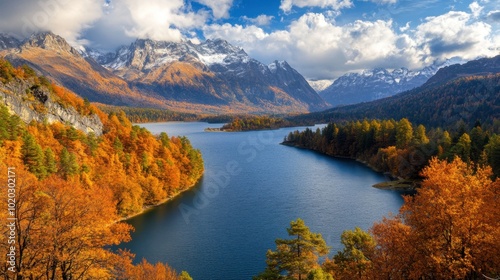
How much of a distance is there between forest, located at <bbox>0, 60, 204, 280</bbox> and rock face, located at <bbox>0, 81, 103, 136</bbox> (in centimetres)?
108

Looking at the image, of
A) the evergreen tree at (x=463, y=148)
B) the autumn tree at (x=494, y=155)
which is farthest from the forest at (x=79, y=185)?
the evergreen tree at (x=463, y=148)

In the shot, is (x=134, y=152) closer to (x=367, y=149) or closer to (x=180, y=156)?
(x=180, y=156)

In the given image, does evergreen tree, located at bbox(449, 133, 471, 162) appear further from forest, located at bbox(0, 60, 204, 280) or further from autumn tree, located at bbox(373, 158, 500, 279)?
Answer: forest, located at bbox(0, 60, 204, 280)

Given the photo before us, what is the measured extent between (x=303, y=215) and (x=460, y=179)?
51210 mm

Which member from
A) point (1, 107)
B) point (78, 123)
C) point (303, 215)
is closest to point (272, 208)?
point (303, 215)

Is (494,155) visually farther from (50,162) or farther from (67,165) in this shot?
(50,162)

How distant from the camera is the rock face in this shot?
67500 mm

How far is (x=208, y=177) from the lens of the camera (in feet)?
366

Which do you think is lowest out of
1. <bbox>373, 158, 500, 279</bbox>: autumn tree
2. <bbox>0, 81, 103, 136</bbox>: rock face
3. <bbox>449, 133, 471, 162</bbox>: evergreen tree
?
<bbox>449, 133, 471, 162</bbox>: evergreen tree

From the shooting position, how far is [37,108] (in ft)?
241

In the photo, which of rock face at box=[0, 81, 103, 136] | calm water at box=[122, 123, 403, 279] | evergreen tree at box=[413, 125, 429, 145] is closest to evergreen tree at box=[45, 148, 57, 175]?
rock face at box=[0, 81, 103, 136]

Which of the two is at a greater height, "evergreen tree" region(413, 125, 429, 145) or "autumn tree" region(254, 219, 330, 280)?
"evergreen tree" region(413, 125, 429, 145)

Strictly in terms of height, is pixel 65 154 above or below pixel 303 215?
above

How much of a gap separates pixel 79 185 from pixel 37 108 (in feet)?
122
